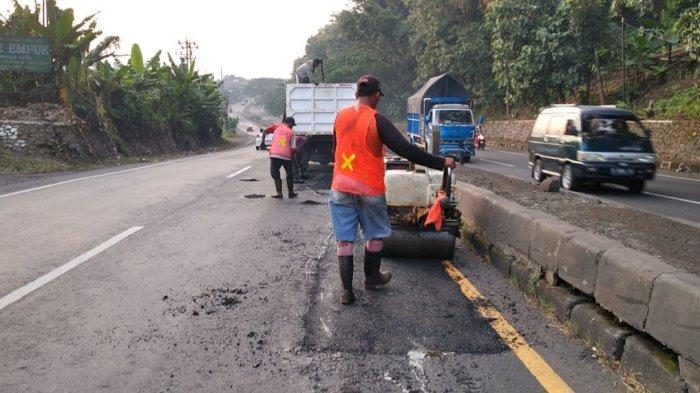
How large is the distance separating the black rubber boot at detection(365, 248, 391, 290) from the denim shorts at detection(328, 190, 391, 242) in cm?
19

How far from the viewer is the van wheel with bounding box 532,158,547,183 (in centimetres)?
1625

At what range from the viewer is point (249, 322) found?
4.39m

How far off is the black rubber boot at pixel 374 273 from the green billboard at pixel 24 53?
19986 mm

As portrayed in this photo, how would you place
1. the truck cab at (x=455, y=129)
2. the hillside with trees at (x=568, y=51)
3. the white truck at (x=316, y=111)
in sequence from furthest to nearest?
the truck cab at (x=455, y=129) < the hillside with trees at (x=568, y=51) < the white truck at (x=316, y=111)

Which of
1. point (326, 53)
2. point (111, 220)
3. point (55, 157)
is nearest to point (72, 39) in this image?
point (55, 157)

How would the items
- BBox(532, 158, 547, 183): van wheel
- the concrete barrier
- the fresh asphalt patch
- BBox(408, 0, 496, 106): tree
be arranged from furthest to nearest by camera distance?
BBox(408, 0, 496, 106): tree < BBox(532, 158, 547, 183): van wheel < the fresh asphalt patch < the concrete barrier

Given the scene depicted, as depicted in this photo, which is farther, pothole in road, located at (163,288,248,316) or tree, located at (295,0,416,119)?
tree, located at (295,0,416,119)

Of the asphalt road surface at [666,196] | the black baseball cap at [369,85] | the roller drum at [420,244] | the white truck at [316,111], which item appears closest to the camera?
the black baseball cap at [369,85]

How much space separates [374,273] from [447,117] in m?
20.0

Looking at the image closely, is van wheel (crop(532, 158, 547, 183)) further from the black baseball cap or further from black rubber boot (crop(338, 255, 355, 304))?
black rubber boot (crop(338, 255, 355, 304))

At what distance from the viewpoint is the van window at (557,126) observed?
14523 mm

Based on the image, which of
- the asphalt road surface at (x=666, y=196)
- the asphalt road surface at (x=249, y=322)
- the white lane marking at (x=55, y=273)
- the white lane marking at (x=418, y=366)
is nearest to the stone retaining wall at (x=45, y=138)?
the asphalt road surface at (x=249, y=322)

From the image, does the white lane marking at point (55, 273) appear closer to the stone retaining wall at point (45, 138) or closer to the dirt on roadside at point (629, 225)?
the dirt on roadside at point (629, 225)

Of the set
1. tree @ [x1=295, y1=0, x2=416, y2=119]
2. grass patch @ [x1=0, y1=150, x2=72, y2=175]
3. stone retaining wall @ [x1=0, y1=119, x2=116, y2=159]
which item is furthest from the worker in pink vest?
tree @ [x1=295, y1=0, x2=416, y2=119]
